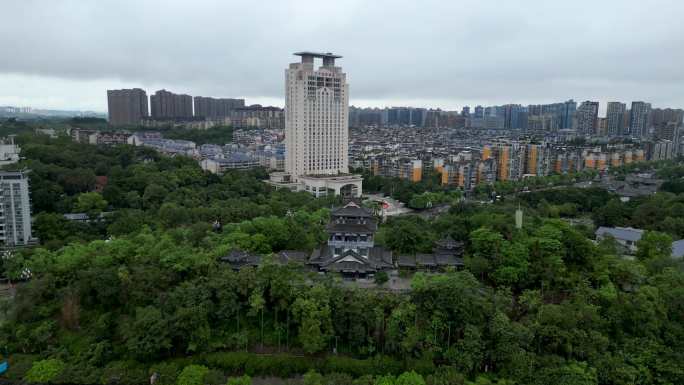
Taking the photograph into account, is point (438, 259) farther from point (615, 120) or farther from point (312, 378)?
point (615, 120)

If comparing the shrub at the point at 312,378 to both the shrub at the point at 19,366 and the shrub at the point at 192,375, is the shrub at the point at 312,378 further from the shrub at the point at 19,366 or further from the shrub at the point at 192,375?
the shrub at the point at 19,366

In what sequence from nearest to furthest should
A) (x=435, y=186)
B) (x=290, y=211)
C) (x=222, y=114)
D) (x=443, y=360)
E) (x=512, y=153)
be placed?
(x=443, y=360)
(x=290, y=211)
(x=435, y=186)
(x=512, y=153)
(x=222, y=114)

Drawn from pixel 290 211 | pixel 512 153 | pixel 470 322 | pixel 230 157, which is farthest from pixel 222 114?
pixel 470 322

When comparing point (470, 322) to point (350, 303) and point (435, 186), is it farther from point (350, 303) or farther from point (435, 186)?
point (435, 186)

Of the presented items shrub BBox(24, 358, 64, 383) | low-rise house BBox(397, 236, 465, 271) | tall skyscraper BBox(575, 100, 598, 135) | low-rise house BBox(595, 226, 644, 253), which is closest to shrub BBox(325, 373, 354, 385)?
low-rise house BBox(397, 236, 465, 271)

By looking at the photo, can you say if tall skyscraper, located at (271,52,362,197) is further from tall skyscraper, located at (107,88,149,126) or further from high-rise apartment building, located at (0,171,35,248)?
tall skyscraper, located at (107,88,149,126)

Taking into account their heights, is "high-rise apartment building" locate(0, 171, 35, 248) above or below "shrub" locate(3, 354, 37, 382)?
above
